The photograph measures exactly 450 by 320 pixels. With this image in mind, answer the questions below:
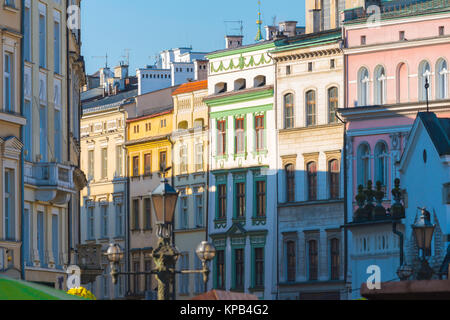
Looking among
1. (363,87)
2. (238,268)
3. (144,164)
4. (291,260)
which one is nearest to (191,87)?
(144,164)

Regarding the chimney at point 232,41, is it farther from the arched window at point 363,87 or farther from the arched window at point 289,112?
the arched window at point 363,87

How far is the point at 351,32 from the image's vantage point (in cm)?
6844

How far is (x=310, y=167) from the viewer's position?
70.5 meters

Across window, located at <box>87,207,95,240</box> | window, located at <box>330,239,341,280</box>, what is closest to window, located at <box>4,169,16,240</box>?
window, located at <box>330,239,341,280</box>

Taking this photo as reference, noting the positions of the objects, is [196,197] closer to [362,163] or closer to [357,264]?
[362,163]

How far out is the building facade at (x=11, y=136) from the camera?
41625mm

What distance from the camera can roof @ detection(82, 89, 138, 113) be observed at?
276ft

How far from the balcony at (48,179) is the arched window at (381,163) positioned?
74.5ft

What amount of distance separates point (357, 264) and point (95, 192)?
28935 mm

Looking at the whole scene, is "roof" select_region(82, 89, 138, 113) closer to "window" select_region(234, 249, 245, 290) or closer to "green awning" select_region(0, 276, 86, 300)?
"window" select_region(234, 249, 245, 290)

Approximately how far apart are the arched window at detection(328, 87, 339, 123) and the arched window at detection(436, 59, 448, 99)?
5196mm
